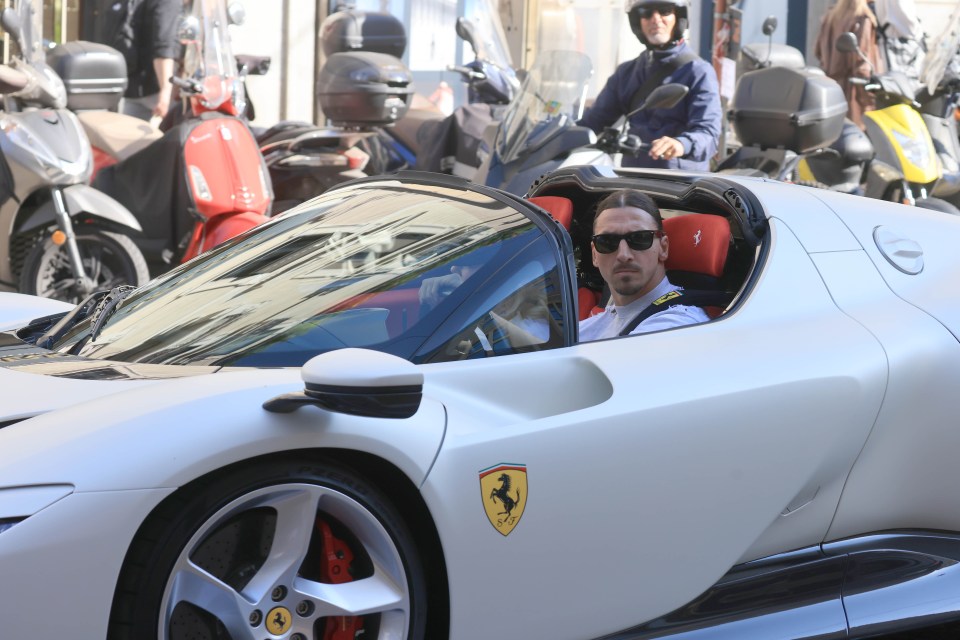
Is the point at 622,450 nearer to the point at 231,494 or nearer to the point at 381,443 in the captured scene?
the point at 381,443

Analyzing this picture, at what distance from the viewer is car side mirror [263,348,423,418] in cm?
220

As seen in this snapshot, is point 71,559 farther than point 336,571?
No

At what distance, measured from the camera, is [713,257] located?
11.1ft

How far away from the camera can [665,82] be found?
19.9 feet

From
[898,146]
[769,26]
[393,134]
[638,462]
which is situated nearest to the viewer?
[638,462]

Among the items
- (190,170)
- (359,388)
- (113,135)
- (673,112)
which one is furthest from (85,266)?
(359,388)

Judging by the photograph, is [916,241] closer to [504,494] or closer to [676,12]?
→ [504,494]

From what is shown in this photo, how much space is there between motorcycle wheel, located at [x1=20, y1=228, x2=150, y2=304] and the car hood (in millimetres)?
3544

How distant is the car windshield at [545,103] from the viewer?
6.31 m

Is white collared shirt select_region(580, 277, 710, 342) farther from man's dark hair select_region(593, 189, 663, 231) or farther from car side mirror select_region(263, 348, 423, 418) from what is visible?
car side mirror select_region(263, 348, 423, 418)

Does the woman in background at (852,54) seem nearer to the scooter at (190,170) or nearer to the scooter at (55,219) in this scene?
the scooter at (190,170)

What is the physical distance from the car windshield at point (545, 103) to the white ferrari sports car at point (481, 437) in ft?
9.72

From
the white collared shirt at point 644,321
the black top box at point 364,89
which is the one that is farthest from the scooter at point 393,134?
the white collared shirt at point 644,321

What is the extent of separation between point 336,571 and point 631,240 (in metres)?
1.33
